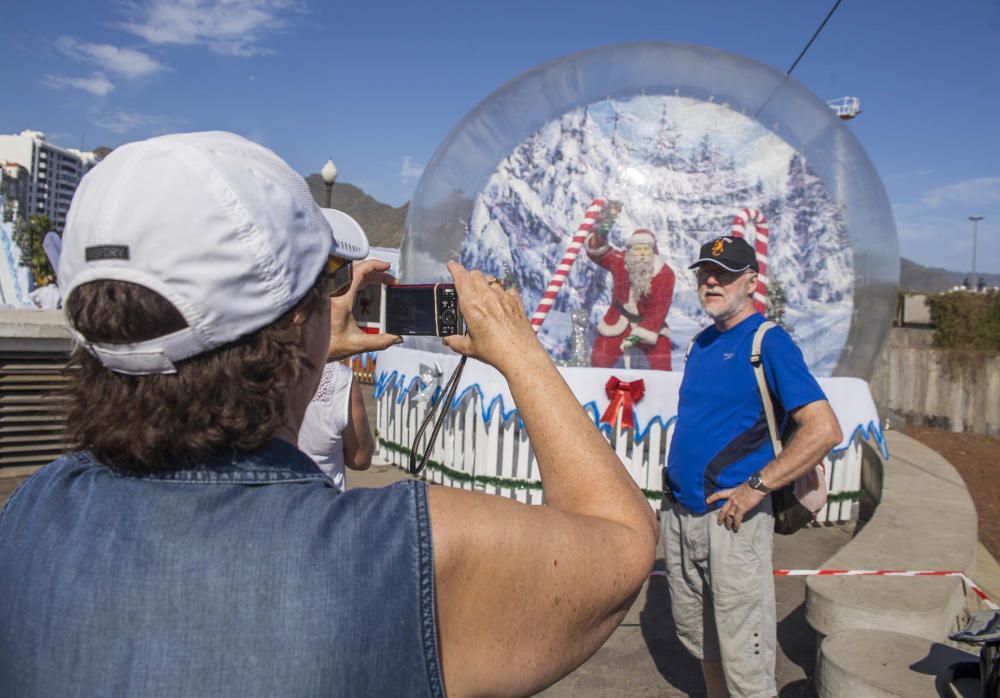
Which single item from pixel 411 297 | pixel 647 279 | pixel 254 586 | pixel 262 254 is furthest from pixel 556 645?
pixel 647 279

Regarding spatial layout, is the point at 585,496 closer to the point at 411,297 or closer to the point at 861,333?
the point at 411,297

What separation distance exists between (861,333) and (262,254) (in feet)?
22.1

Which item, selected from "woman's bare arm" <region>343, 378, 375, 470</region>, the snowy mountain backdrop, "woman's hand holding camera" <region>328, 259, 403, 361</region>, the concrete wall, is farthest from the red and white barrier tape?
the concrete wall

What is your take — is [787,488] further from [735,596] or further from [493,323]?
[493,323]

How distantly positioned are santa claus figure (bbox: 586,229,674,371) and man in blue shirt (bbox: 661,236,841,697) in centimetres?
285

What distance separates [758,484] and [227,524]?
2.39 m

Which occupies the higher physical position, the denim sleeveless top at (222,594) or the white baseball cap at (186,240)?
the white baseball cap at (186,240)

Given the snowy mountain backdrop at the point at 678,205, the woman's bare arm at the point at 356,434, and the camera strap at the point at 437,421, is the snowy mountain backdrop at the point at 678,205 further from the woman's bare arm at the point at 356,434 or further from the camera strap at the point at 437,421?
the camera strap at the point at 437,421

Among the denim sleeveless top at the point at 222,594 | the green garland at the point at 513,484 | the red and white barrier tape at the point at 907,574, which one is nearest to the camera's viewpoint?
the denim sleeveless top at the point at 222,594

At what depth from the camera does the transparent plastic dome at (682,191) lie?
6227 mm

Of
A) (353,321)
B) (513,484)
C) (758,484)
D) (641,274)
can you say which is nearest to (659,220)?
(641,274)

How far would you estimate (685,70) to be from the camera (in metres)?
6.65

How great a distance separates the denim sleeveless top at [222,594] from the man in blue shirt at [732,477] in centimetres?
224

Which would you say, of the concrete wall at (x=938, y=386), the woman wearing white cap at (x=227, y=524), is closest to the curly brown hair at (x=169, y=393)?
the woman wearing white cap at (x=227, y=524)
